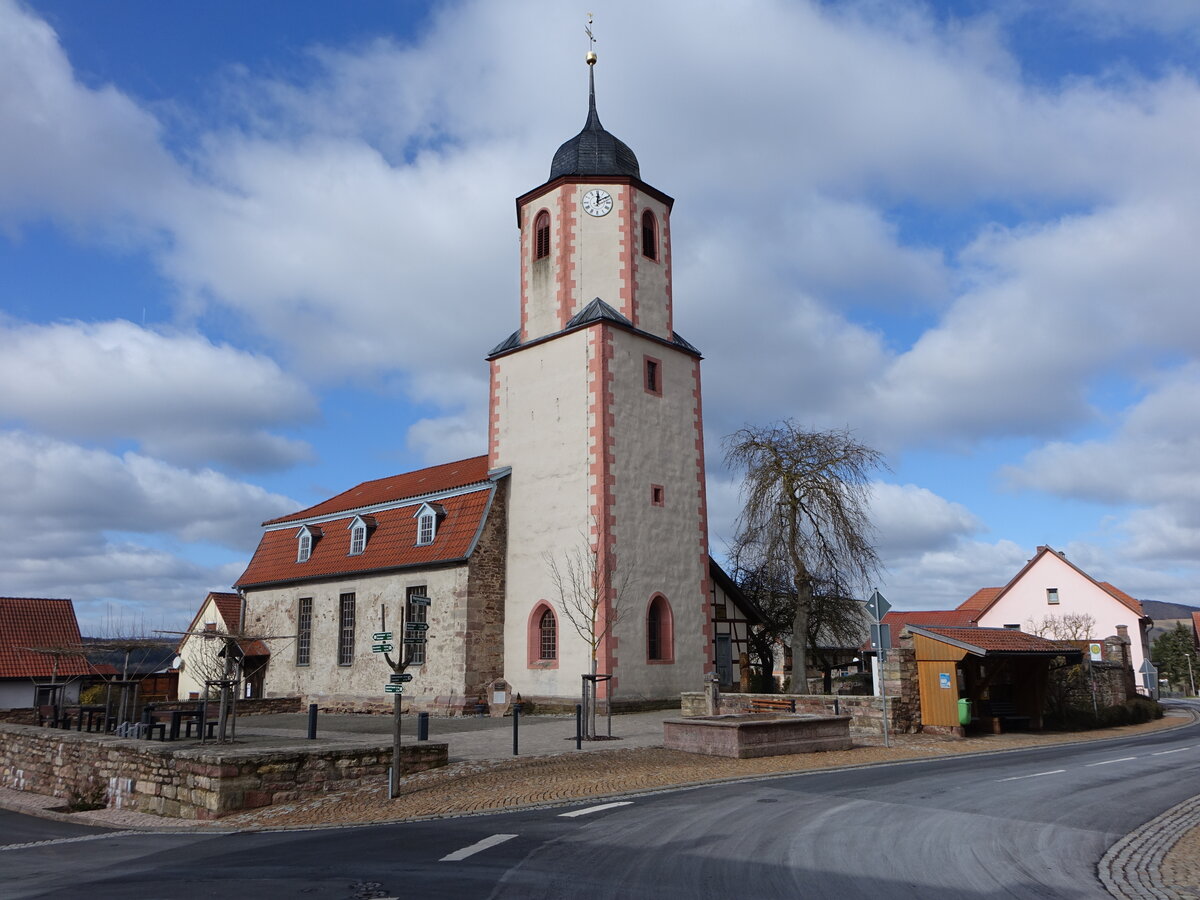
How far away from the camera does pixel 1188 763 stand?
55.6 ft

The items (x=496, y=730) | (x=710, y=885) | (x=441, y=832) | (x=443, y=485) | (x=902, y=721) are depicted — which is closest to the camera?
(x=710, y=885)

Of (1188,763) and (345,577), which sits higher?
(345,577)

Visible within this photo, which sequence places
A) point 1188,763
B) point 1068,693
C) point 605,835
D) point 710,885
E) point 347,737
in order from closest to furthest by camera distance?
point 710,885
point 605,835
point 1188,763
point 347,737
point 1068,693

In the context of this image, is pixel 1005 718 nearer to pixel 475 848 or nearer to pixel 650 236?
Answer: pixel 650 236

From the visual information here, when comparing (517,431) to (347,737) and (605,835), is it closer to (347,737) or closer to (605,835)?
(347,737)

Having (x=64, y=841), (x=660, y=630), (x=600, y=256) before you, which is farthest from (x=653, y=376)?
(x=64, y=841)

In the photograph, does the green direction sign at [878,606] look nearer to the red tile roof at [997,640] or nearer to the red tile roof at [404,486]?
the red tile roof at [997,640]

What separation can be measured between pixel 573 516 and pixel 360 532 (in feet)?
32.8

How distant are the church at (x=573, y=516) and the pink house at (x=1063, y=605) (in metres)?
31.7

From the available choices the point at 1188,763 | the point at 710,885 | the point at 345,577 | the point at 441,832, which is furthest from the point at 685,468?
the point at 710,885

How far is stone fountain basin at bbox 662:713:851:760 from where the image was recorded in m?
16.0

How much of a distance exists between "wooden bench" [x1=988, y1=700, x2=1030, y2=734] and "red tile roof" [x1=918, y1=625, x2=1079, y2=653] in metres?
1.94

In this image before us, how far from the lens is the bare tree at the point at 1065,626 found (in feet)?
164

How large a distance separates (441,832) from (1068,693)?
79.9 feet
